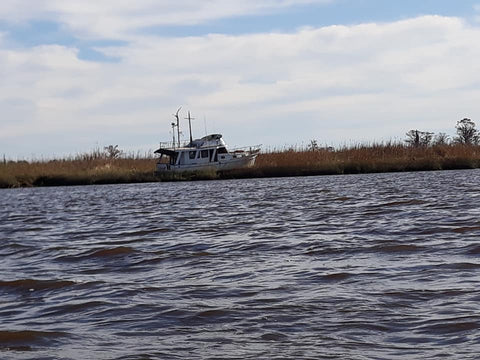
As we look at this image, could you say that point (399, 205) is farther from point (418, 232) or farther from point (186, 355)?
point (186, 355)

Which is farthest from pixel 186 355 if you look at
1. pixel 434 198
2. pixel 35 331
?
pixel 434 198

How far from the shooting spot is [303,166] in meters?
46.4

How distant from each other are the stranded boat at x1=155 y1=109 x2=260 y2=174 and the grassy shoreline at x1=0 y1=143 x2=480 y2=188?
67cm

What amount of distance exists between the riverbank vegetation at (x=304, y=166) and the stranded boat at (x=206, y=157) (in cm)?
66

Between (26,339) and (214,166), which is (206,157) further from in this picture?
(26,339)

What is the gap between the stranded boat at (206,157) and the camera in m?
49.1

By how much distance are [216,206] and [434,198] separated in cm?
555

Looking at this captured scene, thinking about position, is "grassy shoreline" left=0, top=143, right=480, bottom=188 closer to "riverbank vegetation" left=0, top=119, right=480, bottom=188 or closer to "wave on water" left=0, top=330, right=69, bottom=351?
"riverbank vegetation" left=0, top=119, right=480, bottom=188

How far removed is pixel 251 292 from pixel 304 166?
→ 1553 inches

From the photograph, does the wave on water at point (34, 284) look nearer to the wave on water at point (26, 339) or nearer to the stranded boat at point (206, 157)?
the wave on water at point (26, 339)

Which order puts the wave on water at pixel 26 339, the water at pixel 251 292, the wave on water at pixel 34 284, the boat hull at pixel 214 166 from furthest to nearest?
the boat hull at pixel 214 166 → the wave on water at pixel 34 284 → the wave on water at pixel 26 339 → the water at pixel 251 292

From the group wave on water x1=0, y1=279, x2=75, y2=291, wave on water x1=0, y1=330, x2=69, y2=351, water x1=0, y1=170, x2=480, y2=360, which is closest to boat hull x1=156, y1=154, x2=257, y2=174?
water x1=0, y1=170, x2=480, y2=360

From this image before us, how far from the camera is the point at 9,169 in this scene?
49.4 m

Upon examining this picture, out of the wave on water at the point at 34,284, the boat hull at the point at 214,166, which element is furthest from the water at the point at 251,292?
the boat hull at the point at 214,166
